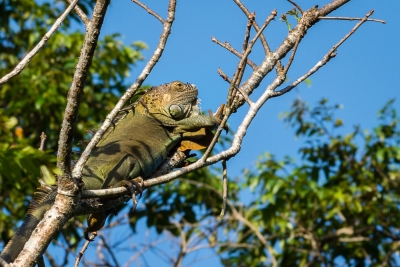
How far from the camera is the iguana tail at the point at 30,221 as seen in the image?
3.41 meters

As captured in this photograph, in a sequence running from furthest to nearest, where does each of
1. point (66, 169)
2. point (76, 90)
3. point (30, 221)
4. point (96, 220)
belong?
point (96, 220), point (30, 221), point (66, 169), point (76, 90)

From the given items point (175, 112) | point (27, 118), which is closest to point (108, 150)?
point (175, 112)

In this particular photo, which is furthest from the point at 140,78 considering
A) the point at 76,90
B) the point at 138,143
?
the point at 138,143

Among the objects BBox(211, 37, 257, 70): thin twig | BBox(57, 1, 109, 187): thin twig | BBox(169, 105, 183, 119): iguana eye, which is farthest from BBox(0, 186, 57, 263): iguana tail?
BBox(169, 105, 183, 119): iguana eye

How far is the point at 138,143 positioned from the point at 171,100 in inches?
32.4

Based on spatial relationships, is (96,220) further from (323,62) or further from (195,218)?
(195,218)

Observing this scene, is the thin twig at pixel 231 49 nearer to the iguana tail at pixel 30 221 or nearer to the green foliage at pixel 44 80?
the iguana tail at pixel 30 221

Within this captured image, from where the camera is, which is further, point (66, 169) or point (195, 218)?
point (195, 218)

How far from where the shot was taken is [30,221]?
3.64 metres

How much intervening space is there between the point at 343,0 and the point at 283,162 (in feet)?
18.6

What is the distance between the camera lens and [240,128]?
3.75m

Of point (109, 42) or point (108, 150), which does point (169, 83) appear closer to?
point (108, 150)

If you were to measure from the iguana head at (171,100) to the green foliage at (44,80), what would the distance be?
3.18 metres

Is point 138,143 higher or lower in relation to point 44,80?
lower
